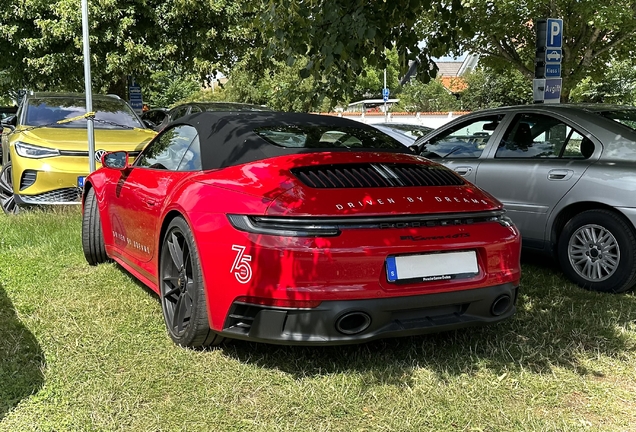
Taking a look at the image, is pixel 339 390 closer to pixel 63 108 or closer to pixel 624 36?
pixel 63 108

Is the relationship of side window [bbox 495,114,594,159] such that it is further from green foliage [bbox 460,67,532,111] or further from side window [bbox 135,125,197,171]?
green foliage [bbox 460,67,532,111]

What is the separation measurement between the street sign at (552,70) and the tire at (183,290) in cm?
591

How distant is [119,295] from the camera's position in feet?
13.6

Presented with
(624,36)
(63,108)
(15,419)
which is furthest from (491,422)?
(624,36)

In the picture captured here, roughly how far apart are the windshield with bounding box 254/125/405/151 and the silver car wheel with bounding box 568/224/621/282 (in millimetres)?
1690

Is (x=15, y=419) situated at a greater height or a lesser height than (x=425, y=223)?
lesser

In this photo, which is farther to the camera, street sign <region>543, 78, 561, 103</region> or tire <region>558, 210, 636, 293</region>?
street sign <region>543, 78, 561, 103</region>

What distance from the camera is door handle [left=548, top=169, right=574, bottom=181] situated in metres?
4.48

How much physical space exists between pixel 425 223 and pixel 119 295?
2.38 meters

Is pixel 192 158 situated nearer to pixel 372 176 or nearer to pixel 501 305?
pixel 372 176

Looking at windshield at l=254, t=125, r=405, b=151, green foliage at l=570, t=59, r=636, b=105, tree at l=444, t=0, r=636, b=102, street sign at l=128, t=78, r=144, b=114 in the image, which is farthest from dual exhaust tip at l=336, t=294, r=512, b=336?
green foliage at l=570, t=59, r=636, b=105

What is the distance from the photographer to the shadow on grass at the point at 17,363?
8.92 ft

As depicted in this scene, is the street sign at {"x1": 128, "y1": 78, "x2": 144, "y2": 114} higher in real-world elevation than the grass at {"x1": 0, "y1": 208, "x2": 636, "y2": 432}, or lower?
higher

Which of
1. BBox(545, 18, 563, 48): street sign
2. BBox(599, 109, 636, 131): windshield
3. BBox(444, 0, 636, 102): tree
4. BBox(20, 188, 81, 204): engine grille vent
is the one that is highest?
BBox(444, 0, 636, 102): tree
